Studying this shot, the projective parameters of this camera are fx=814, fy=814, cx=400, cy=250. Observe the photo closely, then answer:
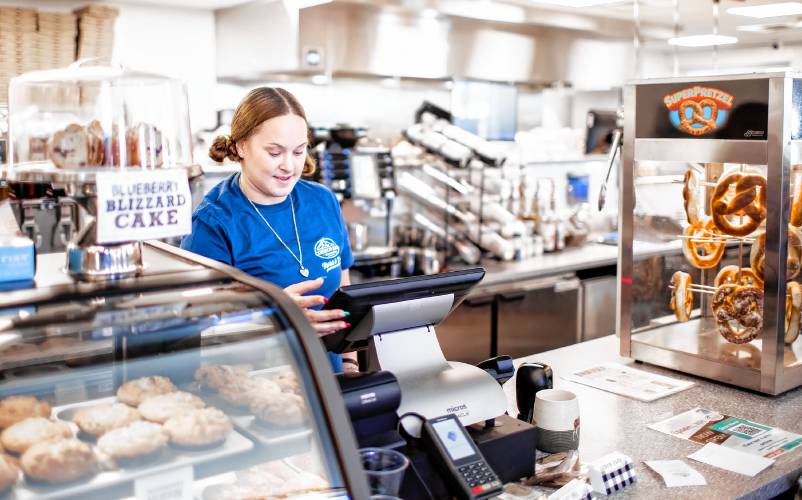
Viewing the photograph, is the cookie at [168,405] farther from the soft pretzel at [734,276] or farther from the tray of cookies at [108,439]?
the soft pretzel at [734,276]

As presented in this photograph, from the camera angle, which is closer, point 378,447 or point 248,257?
point 378,447

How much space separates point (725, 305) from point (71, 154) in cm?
202

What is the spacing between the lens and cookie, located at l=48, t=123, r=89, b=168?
1360 millimetres

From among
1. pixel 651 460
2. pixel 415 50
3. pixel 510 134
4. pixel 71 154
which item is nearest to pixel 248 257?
pixel 71 154

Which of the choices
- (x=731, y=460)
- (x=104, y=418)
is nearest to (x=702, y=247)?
(x=731, y=460)

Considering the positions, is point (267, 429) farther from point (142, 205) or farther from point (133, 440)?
point (142, 205)

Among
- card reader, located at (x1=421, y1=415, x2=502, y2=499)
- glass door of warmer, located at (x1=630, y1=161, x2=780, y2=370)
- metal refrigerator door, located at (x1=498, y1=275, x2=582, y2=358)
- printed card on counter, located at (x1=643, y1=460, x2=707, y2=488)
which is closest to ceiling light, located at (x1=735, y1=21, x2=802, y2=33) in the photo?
metal refrigerator door, located at (x1=498, y1=275, x2=582, y2=358)

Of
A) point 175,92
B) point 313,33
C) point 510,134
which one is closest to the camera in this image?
point 175,92

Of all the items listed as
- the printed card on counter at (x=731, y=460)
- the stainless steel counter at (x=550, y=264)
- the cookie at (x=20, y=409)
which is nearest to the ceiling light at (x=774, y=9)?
the stainless steel counter at (x=550, y=264)

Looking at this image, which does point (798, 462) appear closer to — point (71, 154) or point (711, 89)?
point (711, 89)

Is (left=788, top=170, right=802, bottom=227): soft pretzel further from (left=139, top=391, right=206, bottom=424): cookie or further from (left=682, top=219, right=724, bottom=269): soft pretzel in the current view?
(left=139, top=391, right=206, bottom=424): cookie

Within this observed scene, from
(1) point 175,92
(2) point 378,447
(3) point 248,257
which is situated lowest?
(2) point 378,447

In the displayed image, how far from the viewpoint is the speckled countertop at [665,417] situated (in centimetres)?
179

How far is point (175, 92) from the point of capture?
1.56 metres
